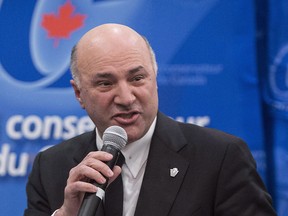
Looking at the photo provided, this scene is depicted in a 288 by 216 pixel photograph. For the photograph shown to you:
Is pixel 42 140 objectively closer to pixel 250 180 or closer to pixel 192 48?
pixel 192 48

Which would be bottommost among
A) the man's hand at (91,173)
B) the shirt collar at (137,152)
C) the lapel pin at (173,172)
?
the man's hand at (91,173)

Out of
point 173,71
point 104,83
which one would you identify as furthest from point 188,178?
point 173,71

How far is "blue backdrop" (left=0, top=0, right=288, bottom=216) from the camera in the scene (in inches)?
122

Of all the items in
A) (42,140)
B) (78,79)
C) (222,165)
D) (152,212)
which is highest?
(42,140)

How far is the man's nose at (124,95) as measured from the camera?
1.60 meters

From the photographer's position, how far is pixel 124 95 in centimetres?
160

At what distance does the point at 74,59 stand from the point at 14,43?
55.5 inches

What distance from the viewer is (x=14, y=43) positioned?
3094 millimetres

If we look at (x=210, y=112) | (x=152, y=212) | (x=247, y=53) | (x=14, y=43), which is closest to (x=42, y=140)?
(x=14, y=43)

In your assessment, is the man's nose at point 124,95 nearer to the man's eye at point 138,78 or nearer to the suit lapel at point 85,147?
the man's eye at point 138,78

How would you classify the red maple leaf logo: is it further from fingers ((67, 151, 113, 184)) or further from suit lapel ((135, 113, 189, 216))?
fingers ((67, 151, 113, 184))

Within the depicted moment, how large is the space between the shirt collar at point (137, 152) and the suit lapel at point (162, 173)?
0.07 ft

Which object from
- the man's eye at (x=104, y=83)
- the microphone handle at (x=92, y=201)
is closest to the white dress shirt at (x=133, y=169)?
the man's eye at (x=104, y=83)

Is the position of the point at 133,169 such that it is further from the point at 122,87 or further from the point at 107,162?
the point at 107,162
